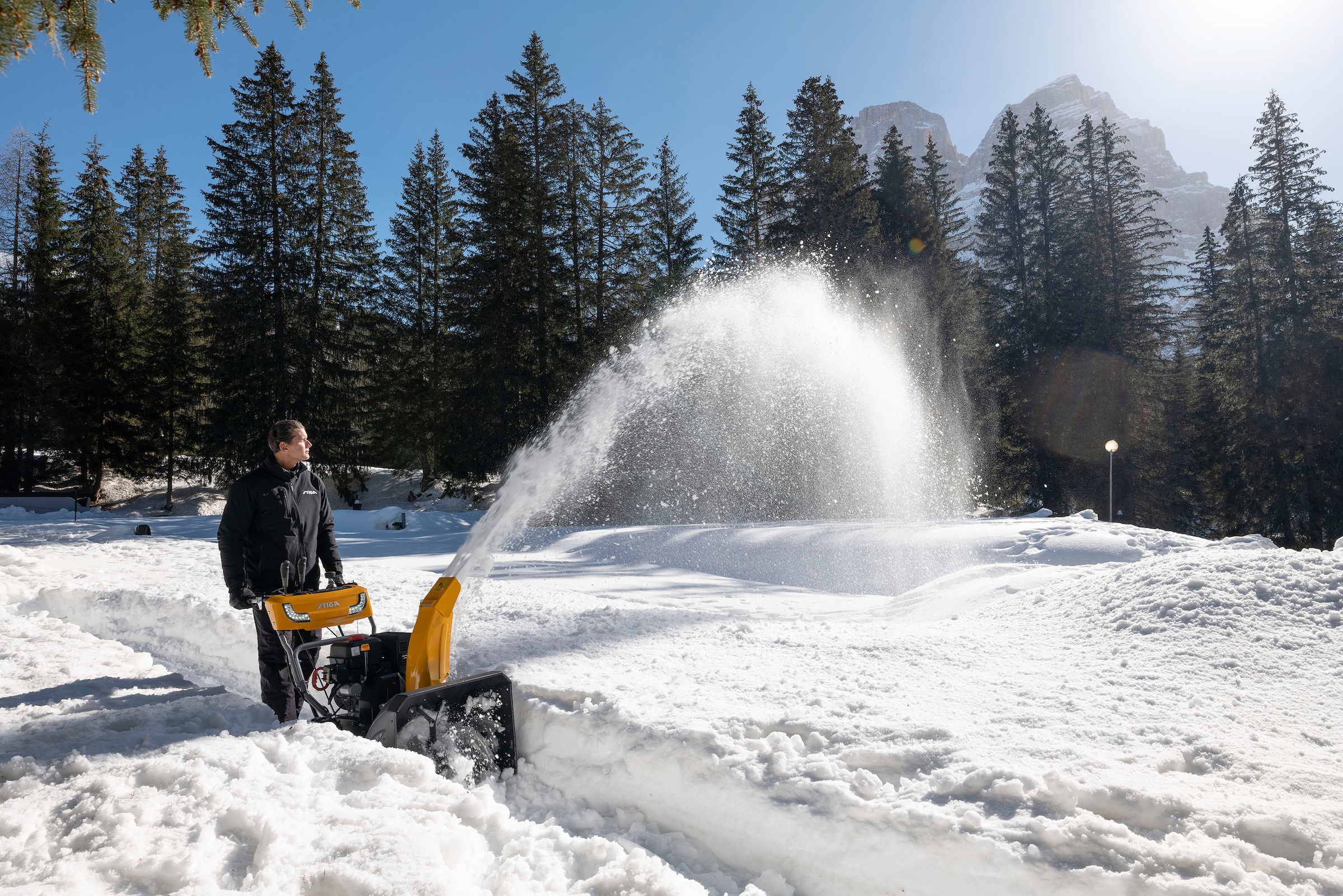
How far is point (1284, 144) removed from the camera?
23.5 metres

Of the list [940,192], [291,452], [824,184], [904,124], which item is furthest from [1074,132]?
[291,452]

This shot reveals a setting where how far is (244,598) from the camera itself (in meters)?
3.40

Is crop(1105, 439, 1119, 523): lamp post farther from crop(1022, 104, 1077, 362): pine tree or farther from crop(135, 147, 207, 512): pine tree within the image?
crop(135, 147, 207, 512): pine tree

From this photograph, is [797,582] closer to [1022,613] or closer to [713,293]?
[1022,613]


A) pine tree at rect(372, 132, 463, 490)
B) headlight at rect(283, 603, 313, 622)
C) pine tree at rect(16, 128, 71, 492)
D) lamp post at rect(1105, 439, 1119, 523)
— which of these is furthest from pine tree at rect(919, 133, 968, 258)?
pine tree at rect(16, 128, 71, 492)

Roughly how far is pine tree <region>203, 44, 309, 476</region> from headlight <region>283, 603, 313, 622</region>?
19.7 m

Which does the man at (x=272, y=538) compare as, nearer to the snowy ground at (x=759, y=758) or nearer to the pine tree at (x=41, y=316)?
the snowy ground at (x=759, y=758)

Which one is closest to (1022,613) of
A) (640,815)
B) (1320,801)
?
(1320,801)

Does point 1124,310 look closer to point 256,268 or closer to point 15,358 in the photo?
point 256,268

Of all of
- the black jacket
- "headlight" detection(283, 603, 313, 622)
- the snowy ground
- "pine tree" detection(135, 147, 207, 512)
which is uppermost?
"pine tree" detection(135, 147, 207, 512)

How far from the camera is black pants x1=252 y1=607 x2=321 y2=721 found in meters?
3.62

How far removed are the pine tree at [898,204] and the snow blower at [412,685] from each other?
23.8 m

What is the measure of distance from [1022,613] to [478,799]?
4.44 m

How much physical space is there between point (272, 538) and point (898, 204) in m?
25.8
